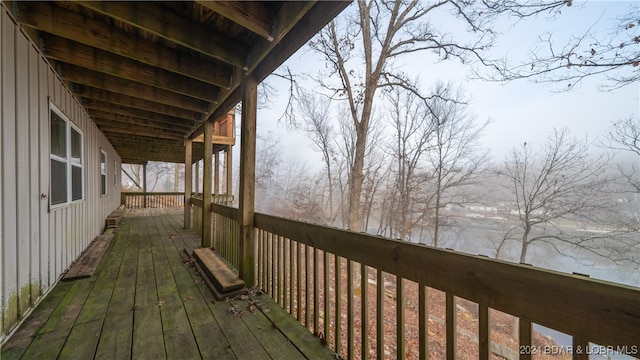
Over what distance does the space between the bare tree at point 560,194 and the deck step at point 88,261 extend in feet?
37.8

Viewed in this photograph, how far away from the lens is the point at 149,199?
1268 centimetres

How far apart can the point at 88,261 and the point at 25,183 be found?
6.57 feet

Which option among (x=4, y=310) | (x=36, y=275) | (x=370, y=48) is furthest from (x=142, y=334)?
(x=370, y=48)

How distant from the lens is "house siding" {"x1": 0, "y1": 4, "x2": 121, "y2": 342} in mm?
1746

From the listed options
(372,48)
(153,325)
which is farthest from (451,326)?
(372,48)

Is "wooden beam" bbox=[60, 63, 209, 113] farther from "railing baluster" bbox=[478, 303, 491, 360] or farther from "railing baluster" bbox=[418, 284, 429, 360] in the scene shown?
"railing baluster" bbox=[478, 303, 491, 360]

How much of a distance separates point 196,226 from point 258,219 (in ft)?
12.8

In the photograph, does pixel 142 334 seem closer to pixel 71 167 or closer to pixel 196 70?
pixel 196 70

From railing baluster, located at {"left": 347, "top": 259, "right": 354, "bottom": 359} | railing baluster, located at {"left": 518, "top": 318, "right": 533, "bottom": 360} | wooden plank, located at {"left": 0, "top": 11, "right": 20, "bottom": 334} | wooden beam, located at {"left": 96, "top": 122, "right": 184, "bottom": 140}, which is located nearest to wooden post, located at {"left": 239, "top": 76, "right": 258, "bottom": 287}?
railing baluster, located at {"left": 347, "top": 259, "right": 354, "bottom": 359}

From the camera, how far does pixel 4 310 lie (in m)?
1.76

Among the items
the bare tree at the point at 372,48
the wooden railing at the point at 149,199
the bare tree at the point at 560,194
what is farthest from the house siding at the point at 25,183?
the bare tree at the point at 560,194

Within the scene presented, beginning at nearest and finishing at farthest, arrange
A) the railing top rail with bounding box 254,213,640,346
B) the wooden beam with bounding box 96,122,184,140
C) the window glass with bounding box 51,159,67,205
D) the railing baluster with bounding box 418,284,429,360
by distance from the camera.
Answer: the railing top rail with bounding box 254,213,640,346 → the railing baluster with bounding box 418,284,429,360 → the window glass with bounding box 51,159,67,205 → the wooden beam with bounding box 96,122,184,140

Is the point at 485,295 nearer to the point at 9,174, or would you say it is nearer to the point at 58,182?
the point at 9,174

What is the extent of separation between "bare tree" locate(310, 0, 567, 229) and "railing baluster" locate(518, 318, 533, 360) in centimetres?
698
